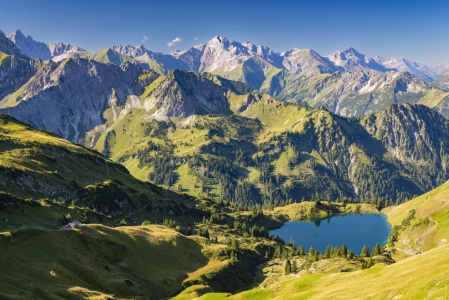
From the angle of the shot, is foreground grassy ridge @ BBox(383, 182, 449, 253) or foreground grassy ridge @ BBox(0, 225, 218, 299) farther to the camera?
foreground grassy ridge @ BBox(383, 182, 449, 253)

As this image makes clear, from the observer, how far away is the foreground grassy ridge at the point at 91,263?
178 ft

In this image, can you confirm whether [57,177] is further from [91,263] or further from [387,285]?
[387,285]

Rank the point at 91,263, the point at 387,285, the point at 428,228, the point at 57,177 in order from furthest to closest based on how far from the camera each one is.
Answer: the point at 428,228, the point at 57,177, the point at 91,263, the point at 387,285

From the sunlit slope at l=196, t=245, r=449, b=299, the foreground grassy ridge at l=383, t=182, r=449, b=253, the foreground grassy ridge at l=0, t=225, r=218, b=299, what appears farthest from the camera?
the foreground grassy ridge at l=383, t=182, r=449, b=253

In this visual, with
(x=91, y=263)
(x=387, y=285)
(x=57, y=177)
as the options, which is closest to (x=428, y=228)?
(x=387, y=285)

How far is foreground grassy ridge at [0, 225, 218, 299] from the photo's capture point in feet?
178

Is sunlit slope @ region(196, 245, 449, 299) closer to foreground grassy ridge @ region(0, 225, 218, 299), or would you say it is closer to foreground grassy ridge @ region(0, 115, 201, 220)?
foreground grassy ridge @ region(0, 225, 218, 299)

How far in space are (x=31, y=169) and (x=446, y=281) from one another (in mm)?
160310

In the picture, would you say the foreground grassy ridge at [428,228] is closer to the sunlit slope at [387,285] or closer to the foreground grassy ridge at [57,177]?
the sunlit slope at [387,285]

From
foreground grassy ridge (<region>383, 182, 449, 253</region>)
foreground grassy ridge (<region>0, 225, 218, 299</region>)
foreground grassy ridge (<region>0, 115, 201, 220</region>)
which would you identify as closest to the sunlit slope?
foreground grassy ridge (<region>0, 225, 218, 299</region>)

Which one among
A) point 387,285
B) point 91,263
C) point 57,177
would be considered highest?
point 57,177

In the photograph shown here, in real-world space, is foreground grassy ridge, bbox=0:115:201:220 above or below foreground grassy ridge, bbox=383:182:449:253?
above

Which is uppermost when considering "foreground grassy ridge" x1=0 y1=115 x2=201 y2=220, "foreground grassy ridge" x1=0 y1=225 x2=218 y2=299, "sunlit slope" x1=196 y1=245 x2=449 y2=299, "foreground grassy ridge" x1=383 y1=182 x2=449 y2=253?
"foreground grassy ridge" x1=0 y1=115 x2=201 y2=220

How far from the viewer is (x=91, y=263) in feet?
237
